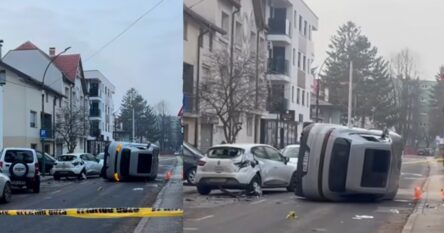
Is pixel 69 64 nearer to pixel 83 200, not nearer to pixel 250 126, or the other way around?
pixel 83 200

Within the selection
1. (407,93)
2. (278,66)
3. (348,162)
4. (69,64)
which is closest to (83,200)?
(69,64)

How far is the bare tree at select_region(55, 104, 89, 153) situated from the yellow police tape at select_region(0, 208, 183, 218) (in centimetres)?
25

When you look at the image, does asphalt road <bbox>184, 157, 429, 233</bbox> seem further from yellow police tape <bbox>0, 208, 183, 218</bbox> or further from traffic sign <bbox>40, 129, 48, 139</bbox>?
traffic sign <bbox>40, 129, 48, 139</bbox>

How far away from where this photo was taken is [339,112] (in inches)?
130

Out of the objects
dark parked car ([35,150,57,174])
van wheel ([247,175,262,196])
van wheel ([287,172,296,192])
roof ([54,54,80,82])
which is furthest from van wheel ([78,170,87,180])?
A: van wheel ([287,172,296,192])

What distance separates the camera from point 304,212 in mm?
3895

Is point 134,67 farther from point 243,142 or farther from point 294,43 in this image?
point 294,43

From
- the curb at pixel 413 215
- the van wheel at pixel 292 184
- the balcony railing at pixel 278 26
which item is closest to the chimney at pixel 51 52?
the balcony railing at pixel 278 26

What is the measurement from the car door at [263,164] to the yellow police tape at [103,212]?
2.44 feet

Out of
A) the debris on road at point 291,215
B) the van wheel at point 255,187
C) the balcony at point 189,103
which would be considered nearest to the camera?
the balcony at point 189,103

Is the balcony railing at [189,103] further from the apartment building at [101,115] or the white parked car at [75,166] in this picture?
the white parked car at [75,166]

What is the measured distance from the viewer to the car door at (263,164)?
343cm

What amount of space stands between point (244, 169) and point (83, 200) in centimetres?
103

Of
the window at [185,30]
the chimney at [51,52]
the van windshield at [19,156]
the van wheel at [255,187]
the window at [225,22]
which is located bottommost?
the van wheel at [255,187]
